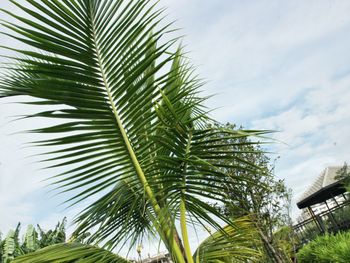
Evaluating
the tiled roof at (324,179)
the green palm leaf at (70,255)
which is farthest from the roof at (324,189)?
the green palm leaf at (70,255)

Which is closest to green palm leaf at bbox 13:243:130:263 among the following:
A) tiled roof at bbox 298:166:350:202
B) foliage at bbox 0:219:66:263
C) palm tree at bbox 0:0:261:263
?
palm tree at bbox 0:0:261:263

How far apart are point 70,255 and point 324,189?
12.5 metres

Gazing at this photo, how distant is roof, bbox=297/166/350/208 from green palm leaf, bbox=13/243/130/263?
12089mm

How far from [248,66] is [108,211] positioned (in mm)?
2813

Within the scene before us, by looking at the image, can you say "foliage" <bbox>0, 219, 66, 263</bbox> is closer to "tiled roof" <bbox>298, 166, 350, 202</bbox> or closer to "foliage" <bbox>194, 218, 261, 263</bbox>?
"foliage" <bbox>194, 218, 261, 263</bbox>

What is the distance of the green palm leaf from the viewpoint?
164 centimetres

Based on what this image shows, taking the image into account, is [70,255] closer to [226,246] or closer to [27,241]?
[226,246]

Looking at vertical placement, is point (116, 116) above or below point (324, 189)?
below

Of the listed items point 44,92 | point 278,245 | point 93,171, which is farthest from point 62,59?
point 278,245

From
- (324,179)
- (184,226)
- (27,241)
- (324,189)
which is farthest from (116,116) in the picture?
A: (324,179)

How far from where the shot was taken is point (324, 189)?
492 inches

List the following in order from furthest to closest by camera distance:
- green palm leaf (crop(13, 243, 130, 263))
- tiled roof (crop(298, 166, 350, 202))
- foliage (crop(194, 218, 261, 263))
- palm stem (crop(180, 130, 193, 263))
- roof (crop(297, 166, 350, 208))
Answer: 1. tiled roof (crop(298, 166, 350, 202))
2. roof (crop(297, 166, 350, 208))
3. foliage (crop(194, 218, 261, 263))
4. palm stem (crop(180, 130, 193, 263))
5. green palm leaf (crop(13, 243, 130, 263))

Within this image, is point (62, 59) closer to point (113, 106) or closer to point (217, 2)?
point (113, 106)

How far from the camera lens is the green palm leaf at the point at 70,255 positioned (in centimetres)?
164
